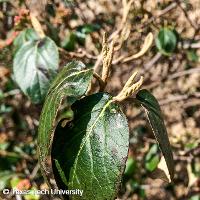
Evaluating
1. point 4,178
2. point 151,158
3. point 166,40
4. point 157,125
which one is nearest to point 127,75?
point 151,158

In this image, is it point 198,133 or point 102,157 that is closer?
point 102,157

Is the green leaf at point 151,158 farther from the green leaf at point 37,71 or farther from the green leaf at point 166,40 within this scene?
the green leaf at point 37,71

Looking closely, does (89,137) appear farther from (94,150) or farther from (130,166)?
(130,166)

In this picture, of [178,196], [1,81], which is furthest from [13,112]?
[178,196]

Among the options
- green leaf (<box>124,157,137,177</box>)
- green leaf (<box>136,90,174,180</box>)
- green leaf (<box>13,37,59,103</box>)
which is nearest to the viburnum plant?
green leaf (<box>136,90,174,180</box>)

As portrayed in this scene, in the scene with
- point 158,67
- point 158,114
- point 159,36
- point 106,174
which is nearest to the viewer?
point 106,174

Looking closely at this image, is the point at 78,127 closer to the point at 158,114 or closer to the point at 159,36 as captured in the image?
the point at 158,114

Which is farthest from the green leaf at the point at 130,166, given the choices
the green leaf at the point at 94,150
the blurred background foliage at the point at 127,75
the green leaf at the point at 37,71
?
the green leaf at the point at 94,150
